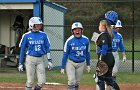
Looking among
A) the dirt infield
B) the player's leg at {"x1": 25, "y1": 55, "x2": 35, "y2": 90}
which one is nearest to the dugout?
the dirt infield

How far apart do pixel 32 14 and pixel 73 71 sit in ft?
28.9

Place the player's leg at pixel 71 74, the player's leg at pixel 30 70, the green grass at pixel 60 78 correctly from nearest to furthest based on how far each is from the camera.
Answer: the player's leg at pixel 71 74, the player's leg at pixel 30 70, the green grass at pixel 60 78

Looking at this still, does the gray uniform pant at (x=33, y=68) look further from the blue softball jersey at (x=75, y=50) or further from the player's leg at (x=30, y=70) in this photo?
the blue softball jersey at (x=75, y=50)

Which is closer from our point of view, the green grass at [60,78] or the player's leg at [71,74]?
the player's leg at [71,74]

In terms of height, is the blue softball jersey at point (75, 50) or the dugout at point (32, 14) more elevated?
the dugout at point (32, 14)

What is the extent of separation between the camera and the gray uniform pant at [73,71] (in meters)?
11.2

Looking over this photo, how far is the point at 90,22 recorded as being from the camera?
30203 mm

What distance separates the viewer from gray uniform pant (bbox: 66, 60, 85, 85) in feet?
36.8

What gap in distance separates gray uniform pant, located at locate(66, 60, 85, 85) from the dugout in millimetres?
6065

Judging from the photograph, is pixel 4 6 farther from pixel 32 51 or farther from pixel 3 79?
pixel 32 51

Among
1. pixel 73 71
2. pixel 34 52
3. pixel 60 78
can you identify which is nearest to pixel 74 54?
pixel 73 71

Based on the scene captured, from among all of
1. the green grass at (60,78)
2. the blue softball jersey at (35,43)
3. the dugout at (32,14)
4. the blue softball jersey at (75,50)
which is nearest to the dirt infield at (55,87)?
the green grass at (60,78)

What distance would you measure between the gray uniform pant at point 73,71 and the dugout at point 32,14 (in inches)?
239

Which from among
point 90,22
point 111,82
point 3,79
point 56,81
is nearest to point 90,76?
point 56,81
